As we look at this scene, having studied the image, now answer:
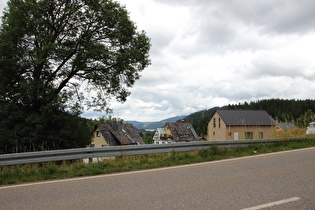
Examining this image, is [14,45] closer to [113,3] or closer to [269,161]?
[113,3]

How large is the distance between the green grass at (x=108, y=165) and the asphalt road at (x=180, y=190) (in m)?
0.53

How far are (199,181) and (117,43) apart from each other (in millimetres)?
13923

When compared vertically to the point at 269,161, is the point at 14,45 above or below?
above

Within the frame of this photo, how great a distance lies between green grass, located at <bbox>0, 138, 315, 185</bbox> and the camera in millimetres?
6116

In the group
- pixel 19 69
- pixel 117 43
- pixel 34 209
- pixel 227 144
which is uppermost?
pixel 117 43

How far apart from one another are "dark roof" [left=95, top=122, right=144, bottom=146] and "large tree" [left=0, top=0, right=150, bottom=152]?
29.1m

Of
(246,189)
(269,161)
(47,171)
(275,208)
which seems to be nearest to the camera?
(275,208)

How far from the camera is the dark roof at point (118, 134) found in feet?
151

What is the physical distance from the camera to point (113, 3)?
16172mm

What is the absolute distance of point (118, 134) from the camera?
4784 cm

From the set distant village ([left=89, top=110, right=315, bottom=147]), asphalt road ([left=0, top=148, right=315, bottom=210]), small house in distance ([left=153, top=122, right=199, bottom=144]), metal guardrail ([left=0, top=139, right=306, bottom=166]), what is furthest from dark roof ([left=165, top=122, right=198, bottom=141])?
asphalt road ([left=0, top=148, right=315, bottom=210])

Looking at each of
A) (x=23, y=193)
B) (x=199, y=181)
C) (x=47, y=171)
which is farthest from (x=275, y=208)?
(x=47, y=171)

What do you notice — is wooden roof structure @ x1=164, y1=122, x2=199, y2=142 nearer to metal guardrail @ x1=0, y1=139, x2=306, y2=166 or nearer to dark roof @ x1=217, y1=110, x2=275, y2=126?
dark roof @ x1=217, y1=110, x2=275, y2=126

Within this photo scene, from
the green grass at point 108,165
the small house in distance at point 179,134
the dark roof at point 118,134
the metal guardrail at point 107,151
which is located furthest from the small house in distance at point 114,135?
the green grass at point 108,165
